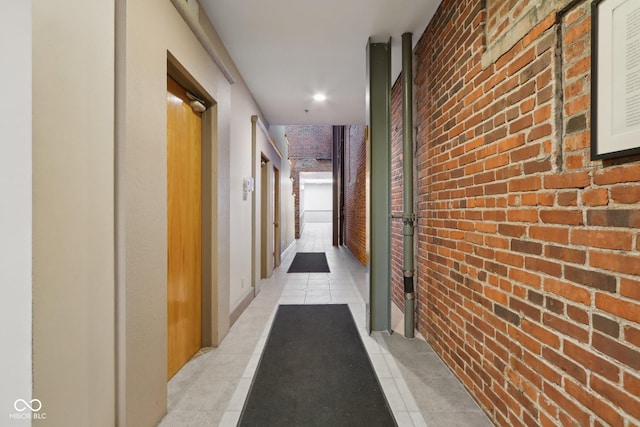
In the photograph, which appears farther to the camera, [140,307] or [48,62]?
[140,307]

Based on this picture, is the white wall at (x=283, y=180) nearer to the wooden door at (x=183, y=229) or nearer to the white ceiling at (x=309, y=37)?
the white ceiling at (x=309, y=37)

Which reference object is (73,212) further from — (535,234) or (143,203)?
(535,234)

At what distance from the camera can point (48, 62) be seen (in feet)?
3.21

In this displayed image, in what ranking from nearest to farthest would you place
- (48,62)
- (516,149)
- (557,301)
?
(48,62), (557,301), (516,149)

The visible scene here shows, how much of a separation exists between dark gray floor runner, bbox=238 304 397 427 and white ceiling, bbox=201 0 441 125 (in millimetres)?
2768

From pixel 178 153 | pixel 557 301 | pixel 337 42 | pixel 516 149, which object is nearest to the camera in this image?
pixel 557 301

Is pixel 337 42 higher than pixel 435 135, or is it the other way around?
pixel 337 42

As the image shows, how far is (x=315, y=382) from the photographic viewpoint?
6.38ft

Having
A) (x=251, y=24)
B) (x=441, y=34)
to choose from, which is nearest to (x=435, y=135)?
(x=441, y=34)

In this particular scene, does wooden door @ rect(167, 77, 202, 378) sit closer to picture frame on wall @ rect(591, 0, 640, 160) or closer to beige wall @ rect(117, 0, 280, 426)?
beige wall @ rect(117, 0, 280, 426)

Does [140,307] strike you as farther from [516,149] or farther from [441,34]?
[441,34]

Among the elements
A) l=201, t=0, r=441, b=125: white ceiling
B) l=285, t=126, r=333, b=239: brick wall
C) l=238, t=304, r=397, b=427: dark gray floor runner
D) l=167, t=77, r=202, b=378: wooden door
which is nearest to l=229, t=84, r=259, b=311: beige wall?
l=201, t=0, r=441, b=125: white ceiling
